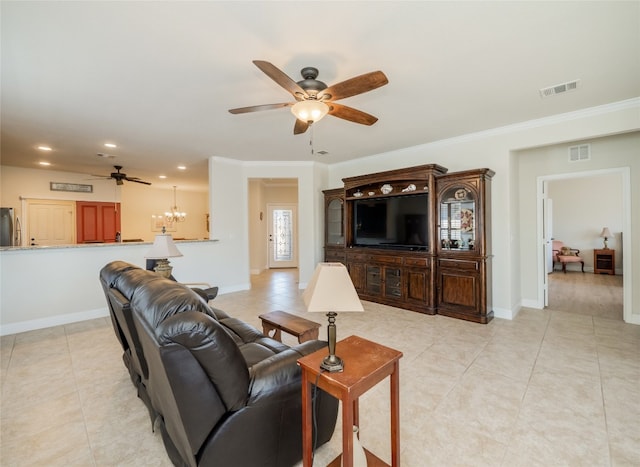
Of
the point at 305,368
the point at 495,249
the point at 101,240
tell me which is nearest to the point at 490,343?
the point at 495,249

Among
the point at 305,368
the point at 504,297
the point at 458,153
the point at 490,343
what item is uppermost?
the point at 458,153

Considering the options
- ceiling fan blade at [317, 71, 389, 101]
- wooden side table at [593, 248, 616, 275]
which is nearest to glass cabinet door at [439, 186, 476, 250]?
ceiling fan blade at [317, 71, 389, 101]

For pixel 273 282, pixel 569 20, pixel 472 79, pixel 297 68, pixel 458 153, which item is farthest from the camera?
pixel 273 282

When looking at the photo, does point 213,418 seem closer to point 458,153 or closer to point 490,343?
point 490,343

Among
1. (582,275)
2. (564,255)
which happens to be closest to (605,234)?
(564,255)

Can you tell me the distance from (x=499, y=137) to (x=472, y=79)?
176 centimetres

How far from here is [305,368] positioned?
1.36 meters

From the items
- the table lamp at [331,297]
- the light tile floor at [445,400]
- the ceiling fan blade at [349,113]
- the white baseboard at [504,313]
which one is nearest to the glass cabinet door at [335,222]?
the light tile floor at [445,400]

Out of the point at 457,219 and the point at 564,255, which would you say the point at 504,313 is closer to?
the point at 457,219

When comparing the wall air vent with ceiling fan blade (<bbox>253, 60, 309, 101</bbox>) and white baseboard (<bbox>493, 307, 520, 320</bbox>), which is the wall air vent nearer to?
ceiling fan blade (<bbox>253, 60, 309, 101</bbox>)

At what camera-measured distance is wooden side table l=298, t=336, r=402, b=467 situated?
118 cm

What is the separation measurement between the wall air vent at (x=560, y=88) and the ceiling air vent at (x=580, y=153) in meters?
1.64

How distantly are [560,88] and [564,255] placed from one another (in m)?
6.74

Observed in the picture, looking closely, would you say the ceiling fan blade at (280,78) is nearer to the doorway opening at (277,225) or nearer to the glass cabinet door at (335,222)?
the glass cabinet door at (335,222)
